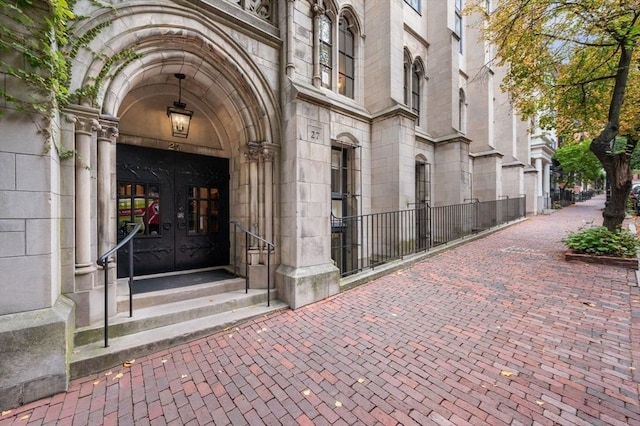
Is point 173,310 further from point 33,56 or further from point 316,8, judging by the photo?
point 316,8

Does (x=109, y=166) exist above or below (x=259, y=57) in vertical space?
below

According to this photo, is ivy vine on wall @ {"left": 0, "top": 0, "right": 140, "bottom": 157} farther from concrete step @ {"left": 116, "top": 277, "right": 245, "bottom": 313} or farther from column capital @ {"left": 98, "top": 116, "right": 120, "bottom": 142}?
concrete step @ {"left": 116, "top": 277, "right": 245, "bottom": 313}

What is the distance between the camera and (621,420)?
6.95 ft

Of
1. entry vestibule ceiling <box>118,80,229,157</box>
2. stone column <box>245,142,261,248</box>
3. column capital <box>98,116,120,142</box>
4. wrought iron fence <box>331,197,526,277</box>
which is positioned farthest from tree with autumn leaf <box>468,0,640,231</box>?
column capital <box>98,116,120,142</box>

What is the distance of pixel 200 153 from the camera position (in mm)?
5637

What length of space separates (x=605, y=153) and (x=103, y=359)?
11.6 metres

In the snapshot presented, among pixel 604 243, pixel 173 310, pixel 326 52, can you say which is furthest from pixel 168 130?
pixel 604 243

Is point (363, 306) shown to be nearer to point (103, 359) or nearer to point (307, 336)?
point (307, 336)

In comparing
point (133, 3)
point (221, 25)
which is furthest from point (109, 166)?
point (221, 25)

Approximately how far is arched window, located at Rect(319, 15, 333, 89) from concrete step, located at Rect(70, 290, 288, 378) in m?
6.71

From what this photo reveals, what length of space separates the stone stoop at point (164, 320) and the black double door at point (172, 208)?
2.79 feet

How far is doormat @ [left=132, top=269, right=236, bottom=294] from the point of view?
4.35 m

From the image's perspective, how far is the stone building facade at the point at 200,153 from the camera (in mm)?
2607

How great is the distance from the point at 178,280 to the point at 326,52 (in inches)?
296
